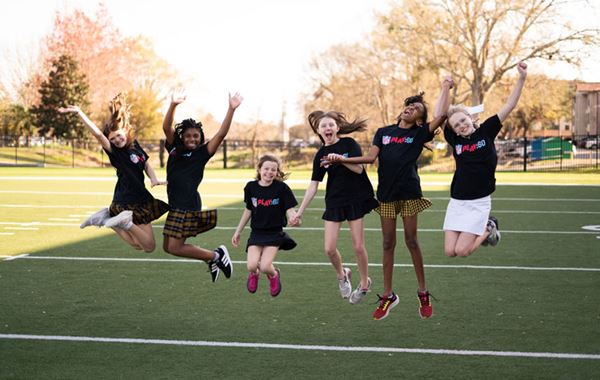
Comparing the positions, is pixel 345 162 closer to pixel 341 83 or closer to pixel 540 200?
pixel 540 200

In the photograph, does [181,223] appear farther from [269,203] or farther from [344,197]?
[344,197]

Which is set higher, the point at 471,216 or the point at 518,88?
the point at 518,88

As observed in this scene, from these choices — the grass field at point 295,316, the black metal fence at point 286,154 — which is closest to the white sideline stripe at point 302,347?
the grass field at point 295,316

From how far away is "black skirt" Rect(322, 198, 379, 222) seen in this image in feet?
23.7

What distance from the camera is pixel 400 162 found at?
6.92 meters

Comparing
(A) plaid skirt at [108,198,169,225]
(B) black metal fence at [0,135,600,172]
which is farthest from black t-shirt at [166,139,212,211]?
(B) black metal fence at [0,135,600,172]

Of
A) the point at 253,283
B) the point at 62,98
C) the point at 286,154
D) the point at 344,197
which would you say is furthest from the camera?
the point at 62,98

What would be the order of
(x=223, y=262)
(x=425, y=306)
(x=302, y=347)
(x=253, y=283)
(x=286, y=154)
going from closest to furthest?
(x=302, y=347) < (x=425, y=306) < (x=253, y=283) < (x=223, y=262) < (x=286, y=154)

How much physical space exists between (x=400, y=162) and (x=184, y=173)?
82.3 inches

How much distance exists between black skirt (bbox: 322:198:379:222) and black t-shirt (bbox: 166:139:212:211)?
1.34m

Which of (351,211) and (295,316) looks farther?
(351,211)

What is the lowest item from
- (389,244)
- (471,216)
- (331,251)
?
(331,251)

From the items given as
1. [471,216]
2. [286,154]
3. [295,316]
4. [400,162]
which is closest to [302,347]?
[295,316]

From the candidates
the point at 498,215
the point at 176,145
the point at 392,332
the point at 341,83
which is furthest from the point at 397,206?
the point at 341,83
